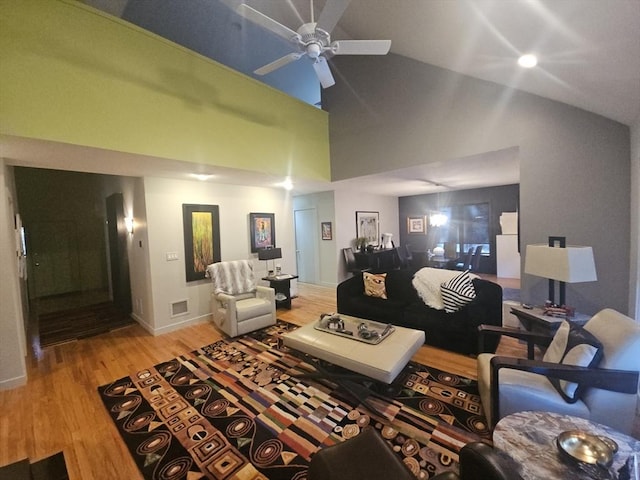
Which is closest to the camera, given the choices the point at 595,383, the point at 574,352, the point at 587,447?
the point at 587,447

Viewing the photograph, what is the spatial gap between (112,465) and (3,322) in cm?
225

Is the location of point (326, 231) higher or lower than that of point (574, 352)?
higher

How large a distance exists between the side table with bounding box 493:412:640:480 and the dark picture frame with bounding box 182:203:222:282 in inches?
174

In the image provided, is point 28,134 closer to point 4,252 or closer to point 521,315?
point 4,252

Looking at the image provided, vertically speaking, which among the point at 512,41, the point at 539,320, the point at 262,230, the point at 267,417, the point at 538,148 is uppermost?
the point at 512,41

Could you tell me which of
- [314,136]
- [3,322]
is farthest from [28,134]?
[314,136]

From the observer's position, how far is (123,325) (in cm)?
443

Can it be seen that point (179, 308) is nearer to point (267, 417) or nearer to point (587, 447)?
point (267, 417)

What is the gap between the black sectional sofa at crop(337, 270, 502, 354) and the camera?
9.95 ft

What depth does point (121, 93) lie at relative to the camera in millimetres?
2785

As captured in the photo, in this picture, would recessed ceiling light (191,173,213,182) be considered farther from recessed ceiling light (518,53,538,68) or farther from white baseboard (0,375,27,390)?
recessed ceiling light (518,53,538,68)

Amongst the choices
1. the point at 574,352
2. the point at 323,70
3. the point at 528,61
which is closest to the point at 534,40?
the point at 528,61

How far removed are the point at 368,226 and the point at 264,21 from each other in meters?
6.11

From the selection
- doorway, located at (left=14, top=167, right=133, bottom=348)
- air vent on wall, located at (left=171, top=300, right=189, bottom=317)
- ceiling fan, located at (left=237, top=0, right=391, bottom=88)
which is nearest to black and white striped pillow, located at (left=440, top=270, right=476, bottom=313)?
ceiling fan, located at (left=237, top=0, right=391, bottom=88)
